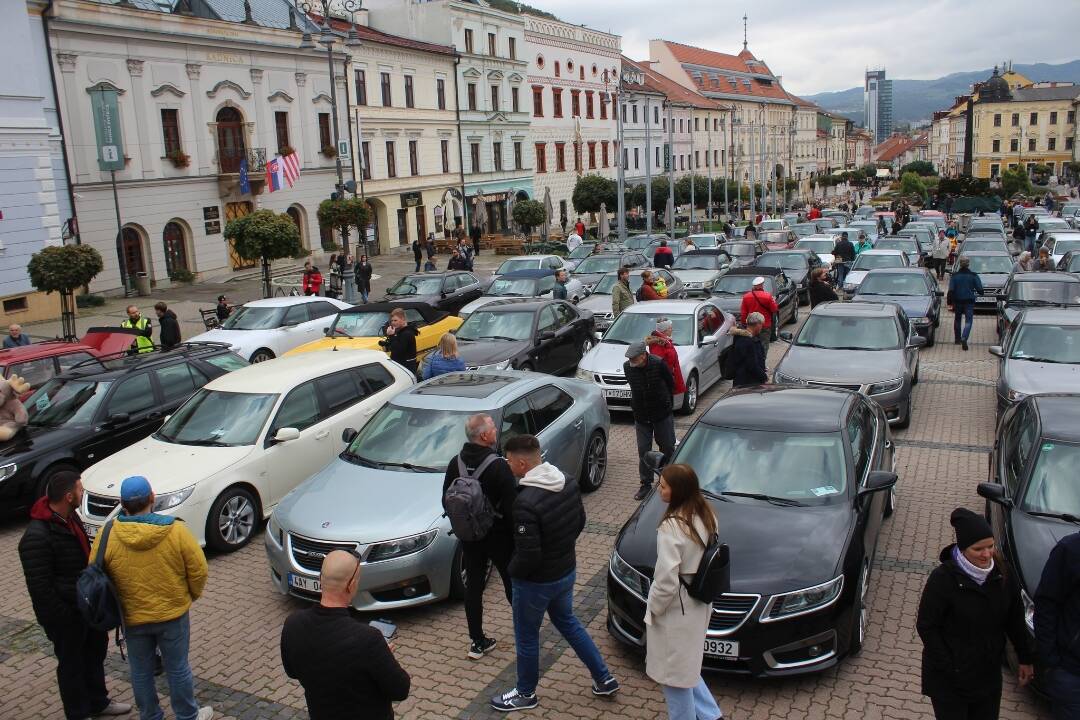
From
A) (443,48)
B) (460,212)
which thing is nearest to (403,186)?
(460,212)

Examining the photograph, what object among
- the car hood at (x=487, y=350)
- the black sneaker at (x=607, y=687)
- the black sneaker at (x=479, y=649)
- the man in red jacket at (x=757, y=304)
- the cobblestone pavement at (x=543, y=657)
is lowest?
the cobblestone pavement at (x=543, y=657)

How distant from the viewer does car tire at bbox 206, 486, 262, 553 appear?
8.55 metres

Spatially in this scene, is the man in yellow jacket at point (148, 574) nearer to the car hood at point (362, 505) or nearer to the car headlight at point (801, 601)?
the car hood at point (362, 505)

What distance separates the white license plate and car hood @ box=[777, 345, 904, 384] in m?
6.91

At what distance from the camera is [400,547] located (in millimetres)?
6988

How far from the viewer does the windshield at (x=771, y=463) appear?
6.86m

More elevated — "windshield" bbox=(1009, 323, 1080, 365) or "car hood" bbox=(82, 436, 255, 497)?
"windshield" bbox=(1009, 323, 1080, 365)

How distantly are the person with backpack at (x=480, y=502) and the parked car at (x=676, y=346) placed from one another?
698 cm

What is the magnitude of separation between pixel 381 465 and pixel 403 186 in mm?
40715

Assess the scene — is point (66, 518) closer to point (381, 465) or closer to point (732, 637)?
point (381, 465)

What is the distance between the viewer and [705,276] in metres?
24.4

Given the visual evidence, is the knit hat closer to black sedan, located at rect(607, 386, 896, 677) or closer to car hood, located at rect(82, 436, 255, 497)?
black sedan, located at rect(607, 386, 896, 677)

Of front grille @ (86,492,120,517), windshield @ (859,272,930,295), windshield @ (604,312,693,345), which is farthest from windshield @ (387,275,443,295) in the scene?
front grille @ (86,492,120,517)

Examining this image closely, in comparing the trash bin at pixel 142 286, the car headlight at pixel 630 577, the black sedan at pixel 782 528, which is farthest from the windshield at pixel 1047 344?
the trash bin at pixel 142 286
